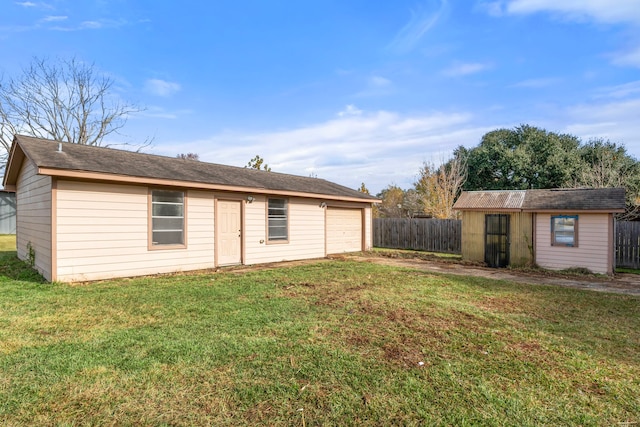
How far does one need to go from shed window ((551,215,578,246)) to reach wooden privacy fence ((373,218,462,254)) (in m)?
5.32

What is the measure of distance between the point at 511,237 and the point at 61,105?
94.1 feet

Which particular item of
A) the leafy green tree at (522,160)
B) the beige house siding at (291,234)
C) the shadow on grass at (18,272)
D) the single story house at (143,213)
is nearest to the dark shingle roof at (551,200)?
the beige house siding at (291,234)

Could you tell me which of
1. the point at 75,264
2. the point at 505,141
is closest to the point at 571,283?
→ the point at 75,264

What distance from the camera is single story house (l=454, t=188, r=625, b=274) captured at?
9789 mm

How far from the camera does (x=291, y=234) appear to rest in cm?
1198

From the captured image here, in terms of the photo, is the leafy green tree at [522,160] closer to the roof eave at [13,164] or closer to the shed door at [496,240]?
the shed door at [496,240]

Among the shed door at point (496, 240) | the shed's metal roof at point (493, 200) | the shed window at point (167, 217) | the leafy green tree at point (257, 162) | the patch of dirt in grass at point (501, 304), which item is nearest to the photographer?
the patch of dirt in grass at point (501, 304)

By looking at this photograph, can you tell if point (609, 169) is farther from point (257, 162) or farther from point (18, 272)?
point (18, 272)

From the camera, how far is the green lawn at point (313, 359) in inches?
99.2

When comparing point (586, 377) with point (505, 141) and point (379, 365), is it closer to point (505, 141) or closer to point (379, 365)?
point (379, 365)

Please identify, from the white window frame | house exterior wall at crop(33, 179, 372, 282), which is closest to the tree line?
house exterior wall at crop(33, 179, 372, 282)

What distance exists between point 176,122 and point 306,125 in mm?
7514

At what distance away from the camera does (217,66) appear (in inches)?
539

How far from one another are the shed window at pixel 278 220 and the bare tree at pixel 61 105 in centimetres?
1878
